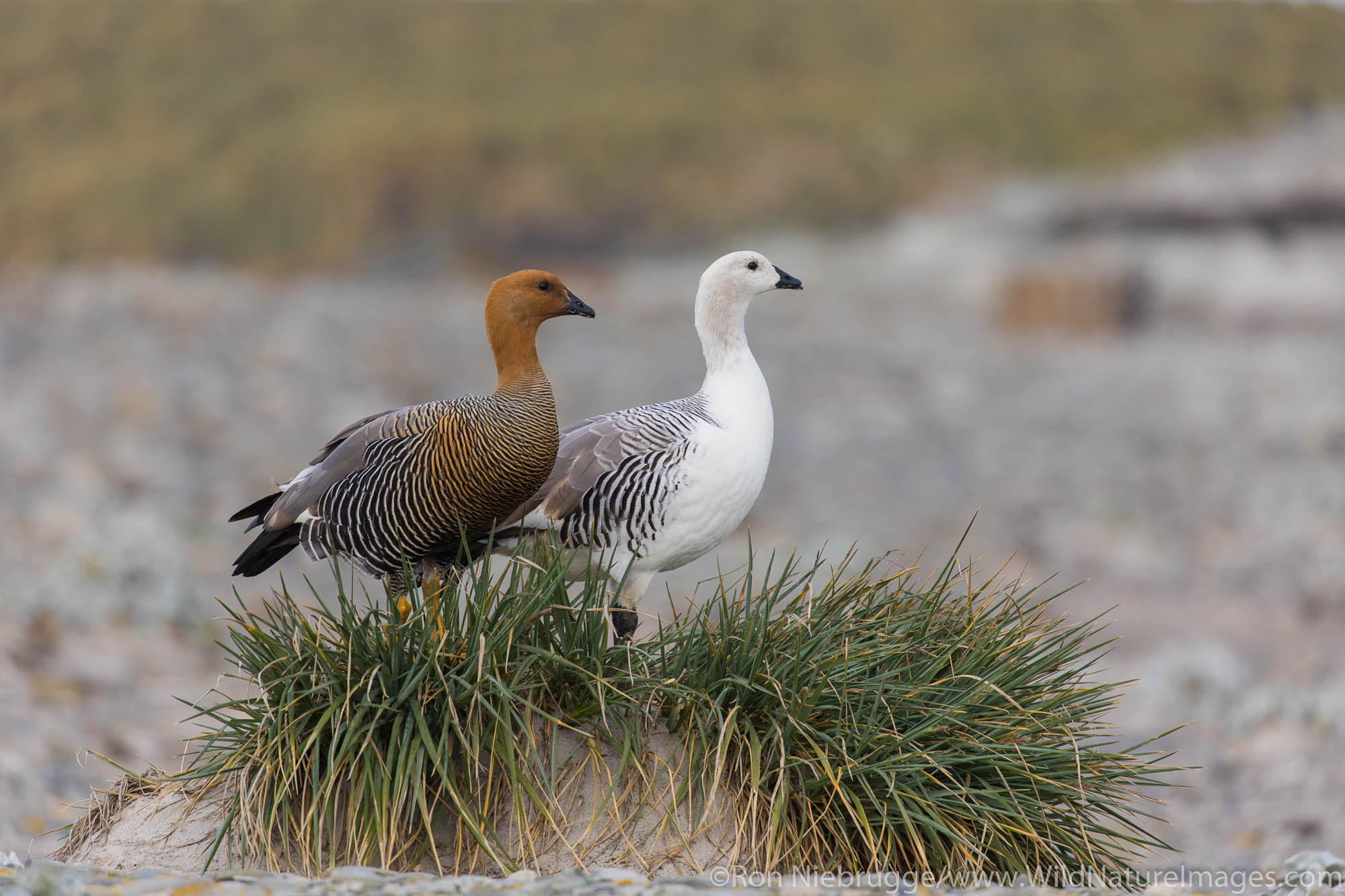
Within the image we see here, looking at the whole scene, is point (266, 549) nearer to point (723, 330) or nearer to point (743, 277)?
point (723, 330)

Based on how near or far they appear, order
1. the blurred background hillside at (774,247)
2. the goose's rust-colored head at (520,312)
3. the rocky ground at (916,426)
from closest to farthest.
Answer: the goose's rust-colored head at (520,312) → the rocky ground at (916,426) → the blurred background hillside at (774,247)

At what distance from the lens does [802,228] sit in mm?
25609

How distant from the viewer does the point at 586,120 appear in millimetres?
26219

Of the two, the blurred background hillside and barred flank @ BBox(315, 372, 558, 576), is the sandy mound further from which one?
the blurred background hillside

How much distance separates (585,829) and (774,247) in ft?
70.9

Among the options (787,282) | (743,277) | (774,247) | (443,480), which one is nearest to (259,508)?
(443,480)

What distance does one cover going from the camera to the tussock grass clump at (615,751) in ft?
15.3

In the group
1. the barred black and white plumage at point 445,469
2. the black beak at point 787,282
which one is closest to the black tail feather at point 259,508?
the barred black and white plumage at point 445,469

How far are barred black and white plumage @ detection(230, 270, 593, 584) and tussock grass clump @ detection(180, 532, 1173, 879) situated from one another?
320 millimetres

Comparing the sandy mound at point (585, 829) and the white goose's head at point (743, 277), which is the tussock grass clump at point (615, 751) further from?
the white goose's head at point (743, 277)

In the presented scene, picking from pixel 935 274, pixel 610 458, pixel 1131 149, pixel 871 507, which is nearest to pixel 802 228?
pixel 935 274

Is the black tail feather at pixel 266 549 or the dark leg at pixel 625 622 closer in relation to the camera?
the dark leg at pixel 625 622

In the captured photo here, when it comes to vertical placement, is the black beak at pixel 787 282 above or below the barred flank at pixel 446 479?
above

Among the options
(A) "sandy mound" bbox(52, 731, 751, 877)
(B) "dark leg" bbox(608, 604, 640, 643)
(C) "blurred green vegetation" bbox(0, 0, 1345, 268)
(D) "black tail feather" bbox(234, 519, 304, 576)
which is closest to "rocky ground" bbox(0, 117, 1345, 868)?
(C) "blurred green vegetation" bbox(0, 0, 1345, 268)
